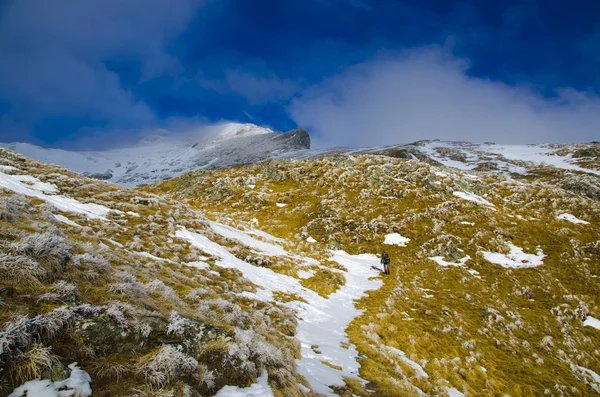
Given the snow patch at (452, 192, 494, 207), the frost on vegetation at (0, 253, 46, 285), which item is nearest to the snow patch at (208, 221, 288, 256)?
the frost on vegetation at (0, 253, 46, 285)

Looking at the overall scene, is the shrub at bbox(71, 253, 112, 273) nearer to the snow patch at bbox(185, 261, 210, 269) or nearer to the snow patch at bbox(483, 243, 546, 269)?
the snow patch at bbox(185, 261, 210, 269)

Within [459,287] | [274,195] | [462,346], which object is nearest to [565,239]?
[459,287]

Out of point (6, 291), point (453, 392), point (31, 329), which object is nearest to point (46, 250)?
point (6, 291)

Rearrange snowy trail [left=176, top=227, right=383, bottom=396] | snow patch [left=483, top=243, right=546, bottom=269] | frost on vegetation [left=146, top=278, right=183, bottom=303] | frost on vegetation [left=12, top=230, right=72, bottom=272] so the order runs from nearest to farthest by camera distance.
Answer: frost on vegetation [left=12, top=230, right=72, bottom=272]
frost on vegetation [left=146, top=278, right=183, bottom=303]
snowy trail [left=176, top=227, right=383, bottom=396]
snow patch [left=483, top=243, right=546, bottom=269]

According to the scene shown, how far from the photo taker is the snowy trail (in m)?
10.8

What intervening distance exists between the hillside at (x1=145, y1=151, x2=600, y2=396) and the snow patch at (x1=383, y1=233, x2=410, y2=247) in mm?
210

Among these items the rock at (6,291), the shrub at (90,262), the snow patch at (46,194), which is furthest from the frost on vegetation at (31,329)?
the snow patch at (46,194)

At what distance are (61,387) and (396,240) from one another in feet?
105

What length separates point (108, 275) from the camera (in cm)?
922

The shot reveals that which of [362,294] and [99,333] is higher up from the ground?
[99,333]

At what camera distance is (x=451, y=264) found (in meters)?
27.3

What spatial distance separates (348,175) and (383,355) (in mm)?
41220

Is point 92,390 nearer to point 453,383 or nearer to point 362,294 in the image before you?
point 453,383

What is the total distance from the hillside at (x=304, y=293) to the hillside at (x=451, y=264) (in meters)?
0.15
